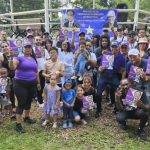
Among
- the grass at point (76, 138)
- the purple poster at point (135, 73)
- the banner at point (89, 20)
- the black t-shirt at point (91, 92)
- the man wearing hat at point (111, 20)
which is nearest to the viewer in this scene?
the grass at point (76, 138)

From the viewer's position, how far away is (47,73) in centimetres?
758

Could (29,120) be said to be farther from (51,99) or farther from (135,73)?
(135,73)

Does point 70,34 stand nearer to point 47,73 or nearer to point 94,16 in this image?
point 94,16

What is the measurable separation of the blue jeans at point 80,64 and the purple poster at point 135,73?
154 cm

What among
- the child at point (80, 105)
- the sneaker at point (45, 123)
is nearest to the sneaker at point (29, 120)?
the sneaker at point (45, 123)

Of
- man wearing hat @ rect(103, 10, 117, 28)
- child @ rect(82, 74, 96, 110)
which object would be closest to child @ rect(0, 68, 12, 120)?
child @ rect(82, 74, 96, 110)

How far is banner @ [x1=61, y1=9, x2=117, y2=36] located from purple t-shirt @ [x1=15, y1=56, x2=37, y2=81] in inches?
143

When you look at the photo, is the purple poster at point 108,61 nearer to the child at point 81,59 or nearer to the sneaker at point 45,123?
the child at point 81,59

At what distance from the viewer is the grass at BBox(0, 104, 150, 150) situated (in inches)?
253

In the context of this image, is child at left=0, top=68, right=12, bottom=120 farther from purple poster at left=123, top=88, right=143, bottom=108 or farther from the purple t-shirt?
purple poster at left=123, top=88, right=143, bottom=108

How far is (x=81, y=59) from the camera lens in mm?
8016

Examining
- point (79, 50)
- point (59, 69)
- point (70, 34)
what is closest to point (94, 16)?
point (70, 34)

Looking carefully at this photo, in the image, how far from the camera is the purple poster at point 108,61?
24.5ft

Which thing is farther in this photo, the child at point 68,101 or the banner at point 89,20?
the banner at point 89,20
